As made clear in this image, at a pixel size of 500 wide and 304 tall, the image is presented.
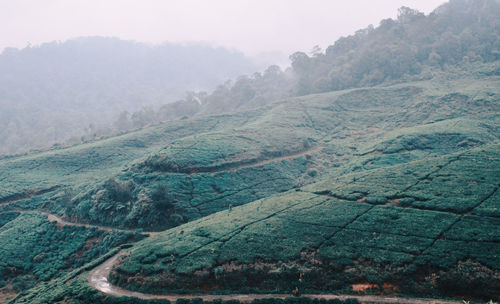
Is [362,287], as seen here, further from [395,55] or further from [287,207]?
[395,55]

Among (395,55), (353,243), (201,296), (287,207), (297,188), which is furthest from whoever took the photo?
(395,55)

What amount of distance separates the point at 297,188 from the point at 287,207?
1061cm

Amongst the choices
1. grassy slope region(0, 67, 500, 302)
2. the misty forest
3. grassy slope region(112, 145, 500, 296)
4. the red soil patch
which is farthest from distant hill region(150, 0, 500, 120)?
the red soil patch

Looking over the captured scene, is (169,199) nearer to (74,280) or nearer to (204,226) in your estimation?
(204,226)

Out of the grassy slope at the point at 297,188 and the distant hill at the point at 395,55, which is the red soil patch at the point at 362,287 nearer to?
the grassy slope at the point at 297,188

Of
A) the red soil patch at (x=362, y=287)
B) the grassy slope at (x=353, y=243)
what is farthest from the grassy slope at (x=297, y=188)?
the red soil patch at (x=362, y=287)

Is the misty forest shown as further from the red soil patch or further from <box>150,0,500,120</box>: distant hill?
<box>150,0,500,120</box>: distant hill

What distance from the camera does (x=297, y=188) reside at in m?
48.8

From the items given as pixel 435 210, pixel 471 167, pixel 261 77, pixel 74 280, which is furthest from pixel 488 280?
pixel 261 77

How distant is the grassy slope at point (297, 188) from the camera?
1073 inches

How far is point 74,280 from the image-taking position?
31.3 m

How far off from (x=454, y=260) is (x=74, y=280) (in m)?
34.0

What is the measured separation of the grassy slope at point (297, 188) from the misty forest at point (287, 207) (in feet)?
0.67

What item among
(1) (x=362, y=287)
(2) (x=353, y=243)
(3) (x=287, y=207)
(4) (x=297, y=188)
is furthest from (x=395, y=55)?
(1) (x=362, y=287)
